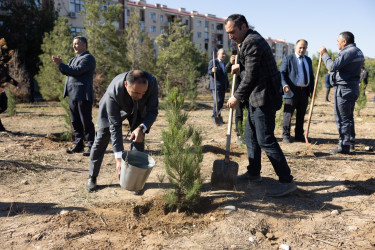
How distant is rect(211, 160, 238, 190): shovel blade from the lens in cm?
356

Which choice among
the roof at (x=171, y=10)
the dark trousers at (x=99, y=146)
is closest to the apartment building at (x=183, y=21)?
the roof at (x=171, y=10)

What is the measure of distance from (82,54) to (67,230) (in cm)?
317

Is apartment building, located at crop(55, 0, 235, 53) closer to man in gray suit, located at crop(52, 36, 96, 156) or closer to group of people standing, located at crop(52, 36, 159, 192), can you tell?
man in gray suit, located at crop(52, 36, 96, 156)

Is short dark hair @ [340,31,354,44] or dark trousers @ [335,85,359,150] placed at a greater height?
short dark hair @ [340,31,354,44]

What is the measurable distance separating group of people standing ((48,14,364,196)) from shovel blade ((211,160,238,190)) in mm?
363

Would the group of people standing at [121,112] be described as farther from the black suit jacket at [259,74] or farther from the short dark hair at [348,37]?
the short dark hair at [348,37]

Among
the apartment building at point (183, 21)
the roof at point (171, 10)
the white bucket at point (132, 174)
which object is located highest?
the roof at point (171, 10)

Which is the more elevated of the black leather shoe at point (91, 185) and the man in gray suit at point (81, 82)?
the man in gray suit at point (81, 82)

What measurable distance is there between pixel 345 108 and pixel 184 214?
11.5 feet

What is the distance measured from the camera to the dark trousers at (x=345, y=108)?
491 cm

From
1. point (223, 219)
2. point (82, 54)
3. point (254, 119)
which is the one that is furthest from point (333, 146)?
point (82, 54)

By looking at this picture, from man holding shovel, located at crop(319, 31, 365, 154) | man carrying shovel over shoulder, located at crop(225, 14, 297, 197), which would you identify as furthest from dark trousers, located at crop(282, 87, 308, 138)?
man carrying shovel over shoulder, located at crop(225, 14, 297, 197)

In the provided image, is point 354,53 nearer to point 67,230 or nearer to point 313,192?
point 313,192

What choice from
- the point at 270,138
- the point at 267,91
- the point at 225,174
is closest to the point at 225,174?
the point at 225,174
